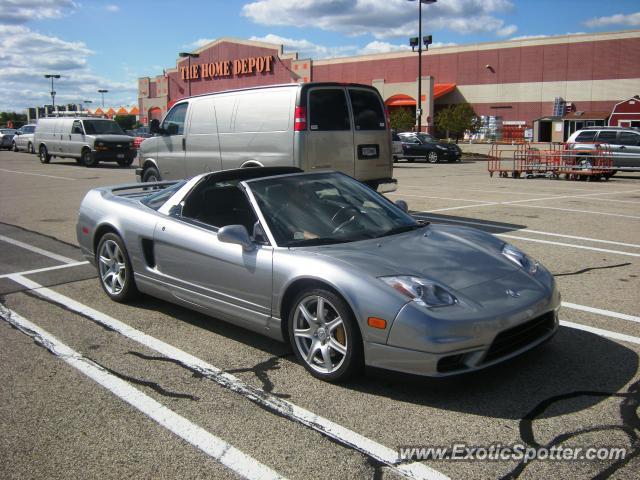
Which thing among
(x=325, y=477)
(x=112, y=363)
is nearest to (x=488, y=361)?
(x=325, y=477)

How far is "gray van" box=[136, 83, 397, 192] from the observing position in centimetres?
946

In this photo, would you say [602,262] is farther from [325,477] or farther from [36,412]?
[36,412]

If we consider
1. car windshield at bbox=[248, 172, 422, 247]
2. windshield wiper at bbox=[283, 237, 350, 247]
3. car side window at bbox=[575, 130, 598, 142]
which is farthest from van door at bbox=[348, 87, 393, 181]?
car side window at bbox=[575, 130, 598, 142]

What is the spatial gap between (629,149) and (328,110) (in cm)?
1630

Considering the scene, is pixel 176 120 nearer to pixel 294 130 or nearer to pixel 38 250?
pixel 294 130

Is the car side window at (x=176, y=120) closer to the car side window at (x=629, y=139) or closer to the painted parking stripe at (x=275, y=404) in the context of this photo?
the painted parking stripe at (x=275, y=404)

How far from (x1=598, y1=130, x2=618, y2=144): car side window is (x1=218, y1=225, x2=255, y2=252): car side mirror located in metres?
21.1

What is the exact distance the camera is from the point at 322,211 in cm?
481

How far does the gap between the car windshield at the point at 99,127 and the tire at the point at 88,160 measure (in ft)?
2.86

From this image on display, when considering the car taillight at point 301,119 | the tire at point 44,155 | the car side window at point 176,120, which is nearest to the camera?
the car taillight at point 301,119

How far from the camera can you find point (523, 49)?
54188mm

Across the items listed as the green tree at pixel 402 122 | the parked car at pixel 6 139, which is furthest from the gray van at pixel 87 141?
the green tree at pixel 402 122

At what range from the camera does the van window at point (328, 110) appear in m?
9.46

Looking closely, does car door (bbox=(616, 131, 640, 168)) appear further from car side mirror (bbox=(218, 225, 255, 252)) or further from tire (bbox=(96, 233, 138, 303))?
car side mirror (bbox=(218, 225, 255, 252))
